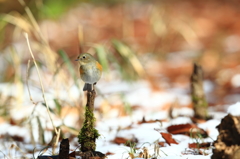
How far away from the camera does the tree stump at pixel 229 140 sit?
4.61 ft

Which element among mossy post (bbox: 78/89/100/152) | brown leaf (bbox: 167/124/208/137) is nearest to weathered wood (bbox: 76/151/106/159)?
mossy post (bbox: 78/89/100/152)

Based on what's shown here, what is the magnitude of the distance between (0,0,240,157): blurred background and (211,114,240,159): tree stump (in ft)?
3.63

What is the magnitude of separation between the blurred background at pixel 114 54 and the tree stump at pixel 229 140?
111 cm

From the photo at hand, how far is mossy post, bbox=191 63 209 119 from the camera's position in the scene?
2.84 meters

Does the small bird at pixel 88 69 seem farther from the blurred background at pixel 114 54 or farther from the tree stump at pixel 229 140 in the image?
the tree stump at pixel 229 140

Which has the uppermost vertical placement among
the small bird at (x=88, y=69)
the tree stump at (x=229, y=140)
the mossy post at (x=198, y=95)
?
the mossy post at (x=198, y=95)

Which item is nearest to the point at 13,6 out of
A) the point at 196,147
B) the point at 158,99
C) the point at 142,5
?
the point at 142,5

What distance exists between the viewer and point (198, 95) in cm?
285

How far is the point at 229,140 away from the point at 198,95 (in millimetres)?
1412

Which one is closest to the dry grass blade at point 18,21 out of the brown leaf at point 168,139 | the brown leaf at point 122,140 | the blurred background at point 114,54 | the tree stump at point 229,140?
the blurred background at point 114,54

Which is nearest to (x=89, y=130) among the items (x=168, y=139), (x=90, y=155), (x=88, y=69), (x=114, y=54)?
(x=90, y=155)

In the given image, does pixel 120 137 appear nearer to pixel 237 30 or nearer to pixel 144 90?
pixel 144 90

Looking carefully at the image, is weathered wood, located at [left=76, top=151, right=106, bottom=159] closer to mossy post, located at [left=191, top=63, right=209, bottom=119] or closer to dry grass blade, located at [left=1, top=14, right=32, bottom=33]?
mossy post, located at [left=191, top=63, right=209, bottom=119]

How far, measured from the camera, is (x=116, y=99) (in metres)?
4.50
